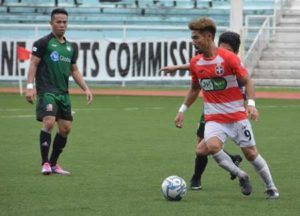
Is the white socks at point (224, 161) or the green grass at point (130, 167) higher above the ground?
the white socks at point (224, 161)

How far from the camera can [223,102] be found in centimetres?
1075

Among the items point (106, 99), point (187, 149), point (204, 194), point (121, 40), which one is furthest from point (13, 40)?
point (204, 194)

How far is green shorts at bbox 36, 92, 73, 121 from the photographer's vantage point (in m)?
13.0

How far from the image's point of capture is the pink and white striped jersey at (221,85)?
10641 mm

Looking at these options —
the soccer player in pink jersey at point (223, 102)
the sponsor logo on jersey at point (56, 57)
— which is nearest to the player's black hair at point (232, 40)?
the soccer player in pink jersey at point (223, 102)

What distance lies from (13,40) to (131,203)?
22.3 metres

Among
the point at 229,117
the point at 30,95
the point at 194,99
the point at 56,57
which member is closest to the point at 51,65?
the point at 56,57

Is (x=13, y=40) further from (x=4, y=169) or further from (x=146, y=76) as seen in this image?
(x=4, y=169)

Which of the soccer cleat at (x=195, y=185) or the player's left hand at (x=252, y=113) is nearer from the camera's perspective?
the player's left hand at (x=252, y=113)

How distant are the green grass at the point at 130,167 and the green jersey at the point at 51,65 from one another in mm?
1042

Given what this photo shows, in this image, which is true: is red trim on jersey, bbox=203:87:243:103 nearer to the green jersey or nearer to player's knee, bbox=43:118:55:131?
player's knee, bbox=43:118:55:131

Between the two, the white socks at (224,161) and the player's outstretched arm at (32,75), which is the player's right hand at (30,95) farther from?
the white socks at (224,161)

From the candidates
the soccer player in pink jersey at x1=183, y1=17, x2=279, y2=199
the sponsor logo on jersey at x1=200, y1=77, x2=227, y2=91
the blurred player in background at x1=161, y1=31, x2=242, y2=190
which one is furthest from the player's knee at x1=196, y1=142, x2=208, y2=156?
the sponsor logo on jersey at x1=200, y1=77, x2=227, y2=91

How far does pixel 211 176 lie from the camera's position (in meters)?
12.9
